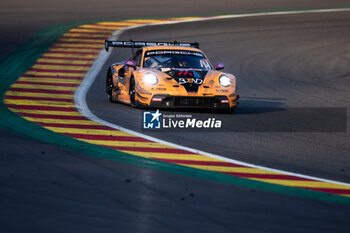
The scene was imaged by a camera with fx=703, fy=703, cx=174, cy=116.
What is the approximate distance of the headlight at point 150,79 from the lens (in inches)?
485

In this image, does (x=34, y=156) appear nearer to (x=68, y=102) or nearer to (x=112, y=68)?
(x=68, y=102)

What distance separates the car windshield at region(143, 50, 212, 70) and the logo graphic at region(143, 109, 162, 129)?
63.2 inches

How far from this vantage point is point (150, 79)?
12.4 meters

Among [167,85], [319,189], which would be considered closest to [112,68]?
[167,85]

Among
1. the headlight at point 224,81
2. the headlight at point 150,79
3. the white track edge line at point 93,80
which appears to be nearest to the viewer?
the white track edge line at point 93,80

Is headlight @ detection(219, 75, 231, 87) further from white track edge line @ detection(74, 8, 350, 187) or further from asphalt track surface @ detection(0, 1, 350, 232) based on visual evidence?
asphalt track surface @ detection(0, 1, 350, 232)

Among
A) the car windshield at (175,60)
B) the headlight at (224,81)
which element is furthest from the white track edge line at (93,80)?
the headlight at (224,81)

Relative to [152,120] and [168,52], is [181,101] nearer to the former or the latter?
[152,120]

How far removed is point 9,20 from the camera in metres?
27.0

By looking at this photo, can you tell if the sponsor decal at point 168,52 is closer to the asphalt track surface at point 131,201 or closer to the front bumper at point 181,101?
the front bumper at point 181,101

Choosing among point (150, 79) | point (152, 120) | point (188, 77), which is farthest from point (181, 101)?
point (152, 120)

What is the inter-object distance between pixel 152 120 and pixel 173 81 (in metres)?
1.25

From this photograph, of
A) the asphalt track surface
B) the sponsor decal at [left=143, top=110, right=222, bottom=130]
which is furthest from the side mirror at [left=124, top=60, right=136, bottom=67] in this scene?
the asphalt track surface

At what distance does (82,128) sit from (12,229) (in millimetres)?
5083
